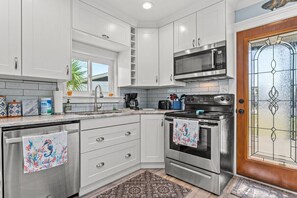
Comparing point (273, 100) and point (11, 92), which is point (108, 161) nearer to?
point (11, 92)

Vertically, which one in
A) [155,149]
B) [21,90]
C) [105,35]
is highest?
[105,35]

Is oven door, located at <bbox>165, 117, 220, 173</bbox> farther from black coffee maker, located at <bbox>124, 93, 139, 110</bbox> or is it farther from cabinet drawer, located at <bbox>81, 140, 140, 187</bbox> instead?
black coffee maker, located at <bbox>124, 93, 139, 110</bbox>

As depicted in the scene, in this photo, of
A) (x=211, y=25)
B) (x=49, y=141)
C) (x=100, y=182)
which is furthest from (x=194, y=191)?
(x=211, y=25)

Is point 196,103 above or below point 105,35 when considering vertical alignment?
below

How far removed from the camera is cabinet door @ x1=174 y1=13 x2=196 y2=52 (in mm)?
2430

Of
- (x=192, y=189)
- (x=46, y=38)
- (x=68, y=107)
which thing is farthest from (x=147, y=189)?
(x=46, y=38)

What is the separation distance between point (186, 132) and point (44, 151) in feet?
5.06

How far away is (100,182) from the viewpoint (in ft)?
6.52

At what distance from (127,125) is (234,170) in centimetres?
166

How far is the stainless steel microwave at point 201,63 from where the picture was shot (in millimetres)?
2143

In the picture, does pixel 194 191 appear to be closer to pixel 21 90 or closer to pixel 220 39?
pixel 220 39

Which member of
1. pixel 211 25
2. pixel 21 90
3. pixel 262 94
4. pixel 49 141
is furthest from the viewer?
pixel 211 25

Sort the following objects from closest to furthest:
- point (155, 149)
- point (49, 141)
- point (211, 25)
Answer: point (49, 141) → point (211, 25) → point (155, 149)

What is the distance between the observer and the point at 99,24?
229cm
